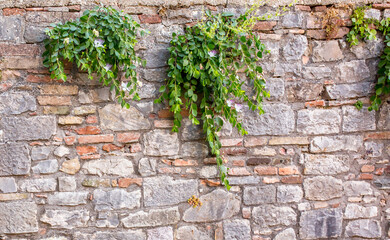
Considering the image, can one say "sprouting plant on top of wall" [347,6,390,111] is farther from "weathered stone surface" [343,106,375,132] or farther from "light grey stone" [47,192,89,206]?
"light grey stone" [47,192,89,206]

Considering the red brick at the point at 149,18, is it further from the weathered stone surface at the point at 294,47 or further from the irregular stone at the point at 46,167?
the irregular stone at the point at 46,167

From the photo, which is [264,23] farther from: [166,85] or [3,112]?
[3,112]

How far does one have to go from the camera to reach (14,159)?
225 cm

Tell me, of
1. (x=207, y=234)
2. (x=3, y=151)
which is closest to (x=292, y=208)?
(x=207, y=234)

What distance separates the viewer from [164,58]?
2.38 metres

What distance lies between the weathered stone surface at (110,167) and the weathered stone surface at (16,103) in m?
0.54

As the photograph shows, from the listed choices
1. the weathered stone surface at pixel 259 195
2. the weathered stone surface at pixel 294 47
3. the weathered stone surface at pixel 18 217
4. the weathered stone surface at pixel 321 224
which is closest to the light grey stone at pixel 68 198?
the weathered stone surface at pixel 18 217

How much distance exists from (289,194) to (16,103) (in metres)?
2.03

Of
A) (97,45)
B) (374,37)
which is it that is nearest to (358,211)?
(374,37)

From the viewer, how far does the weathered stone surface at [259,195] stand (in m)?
2.48

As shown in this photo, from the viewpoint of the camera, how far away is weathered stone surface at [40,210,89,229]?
2.29 meters

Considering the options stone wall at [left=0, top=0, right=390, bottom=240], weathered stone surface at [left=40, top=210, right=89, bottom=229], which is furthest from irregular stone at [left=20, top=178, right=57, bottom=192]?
weathered stone surface at [left=40, top=210, right=89, bottom=229]

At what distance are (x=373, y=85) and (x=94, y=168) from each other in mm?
2154

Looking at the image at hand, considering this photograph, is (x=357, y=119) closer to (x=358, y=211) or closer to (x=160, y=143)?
(x=358, y=211)
